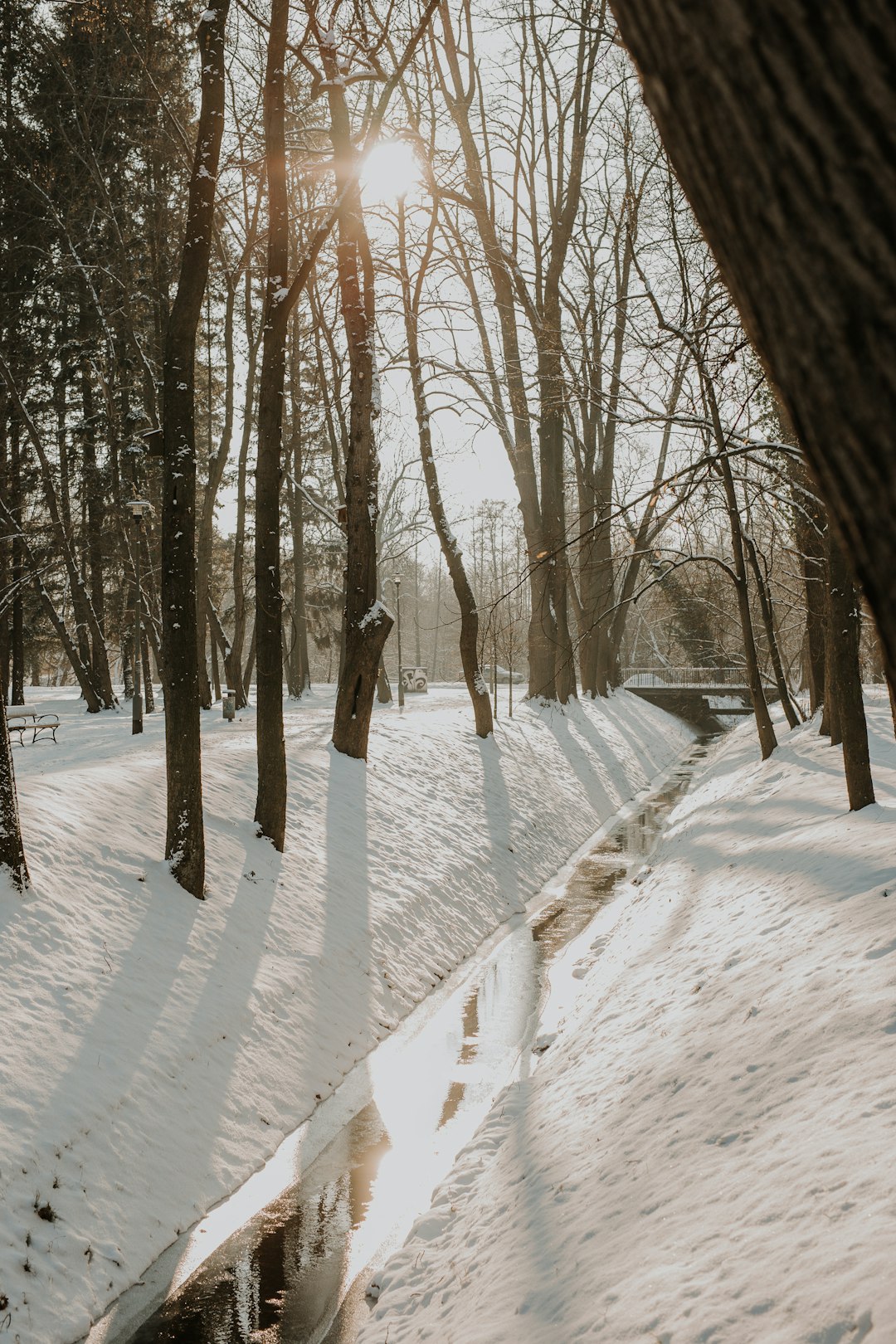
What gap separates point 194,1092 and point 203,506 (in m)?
18.8

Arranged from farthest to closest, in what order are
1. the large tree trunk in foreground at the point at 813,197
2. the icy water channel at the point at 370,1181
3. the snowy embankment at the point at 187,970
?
the snowy embankment at the point at 187,970 → the icy water channel at the point at 370,1181 → the large tree trunk in foreground at the point at 813,197

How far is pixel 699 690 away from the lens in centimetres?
3888

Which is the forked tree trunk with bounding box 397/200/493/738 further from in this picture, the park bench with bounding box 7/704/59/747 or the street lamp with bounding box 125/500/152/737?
the park bench with bounding box 7/704/59/747

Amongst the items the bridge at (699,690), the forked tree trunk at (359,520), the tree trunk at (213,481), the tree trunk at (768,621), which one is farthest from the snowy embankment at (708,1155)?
the bridge at (699,690)

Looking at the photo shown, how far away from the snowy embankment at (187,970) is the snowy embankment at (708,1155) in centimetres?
153

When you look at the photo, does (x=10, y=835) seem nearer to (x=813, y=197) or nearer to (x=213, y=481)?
(x=813, y=197)

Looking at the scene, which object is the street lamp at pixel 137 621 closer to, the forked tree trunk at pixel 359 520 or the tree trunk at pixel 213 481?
the tree trunk at pixel 213 481

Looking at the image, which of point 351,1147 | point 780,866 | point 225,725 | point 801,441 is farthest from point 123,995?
point 225,725

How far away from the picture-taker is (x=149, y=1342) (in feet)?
16.2

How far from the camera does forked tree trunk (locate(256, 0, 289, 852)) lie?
10109mm

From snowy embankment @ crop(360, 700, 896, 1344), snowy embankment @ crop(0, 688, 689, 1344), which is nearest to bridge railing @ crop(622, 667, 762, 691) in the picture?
snowy embankment @ crop(0, 688, 689, 1344)

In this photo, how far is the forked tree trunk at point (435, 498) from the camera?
56.6ft

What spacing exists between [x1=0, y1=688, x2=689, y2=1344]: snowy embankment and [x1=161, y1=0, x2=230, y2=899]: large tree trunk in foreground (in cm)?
44

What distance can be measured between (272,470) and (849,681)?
6.12m
